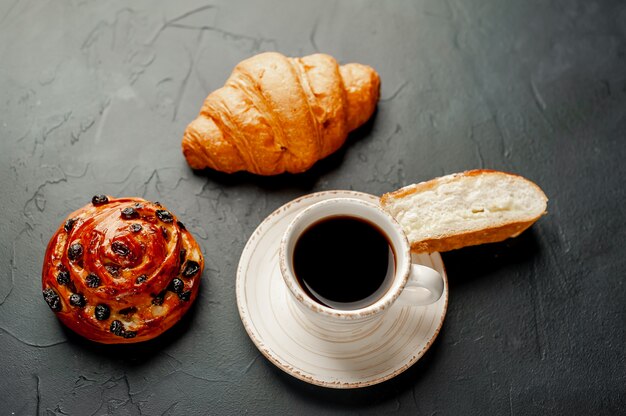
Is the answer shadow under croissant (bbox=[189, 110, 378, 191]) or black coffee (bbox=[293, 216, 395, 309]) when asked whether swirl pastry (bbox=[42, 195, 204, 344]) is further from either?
black coffee (bbox=[293, 216, 395, 309])

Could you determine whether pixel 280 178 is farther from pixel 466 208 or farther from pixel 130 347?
pixel 130 347

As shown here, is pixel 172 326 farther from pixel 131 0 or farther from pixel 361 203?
pixel 131 0

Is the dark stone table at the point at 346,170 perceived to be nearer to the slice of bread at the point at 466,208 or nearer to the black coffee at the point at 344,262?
the slice of bread at the point at 466,208

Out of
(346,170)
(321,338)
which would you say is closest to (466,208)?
(346,170)

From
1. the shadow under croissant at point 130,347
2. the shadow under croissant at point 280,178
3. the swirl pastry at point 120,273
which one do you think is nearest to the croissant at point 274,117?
the shadow under croissant at point 280,178

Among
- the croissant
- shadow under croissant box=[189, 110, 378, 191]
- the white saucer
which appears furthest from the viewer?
shadow under croissant box=[189, 110, 378, 191]

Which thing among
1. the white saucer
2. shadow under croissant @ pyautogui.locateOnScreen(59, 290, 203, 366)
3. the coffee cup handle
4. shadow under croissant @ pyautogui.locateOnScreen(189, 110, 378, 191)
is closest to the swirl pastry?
shadow under croissant @ pyautogui.locateOnScreen(59, 290, 203, 366)
